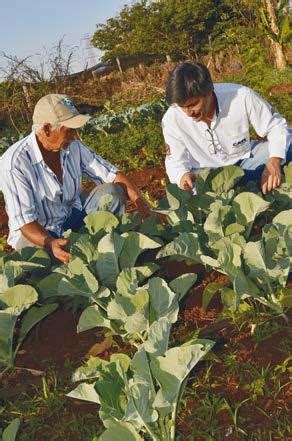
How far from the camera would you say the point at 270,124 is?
329cm

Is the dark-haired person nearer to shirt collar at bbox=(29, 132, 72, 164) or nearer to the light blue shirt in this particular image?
the light blue shirt

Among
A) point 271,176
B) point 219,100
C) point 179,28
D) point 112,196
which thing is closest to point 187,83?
point 219,100

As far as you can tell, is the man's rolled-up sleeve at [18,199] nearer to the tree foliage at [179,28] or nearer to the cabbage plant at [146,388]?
the cabbage plant at [146,388]

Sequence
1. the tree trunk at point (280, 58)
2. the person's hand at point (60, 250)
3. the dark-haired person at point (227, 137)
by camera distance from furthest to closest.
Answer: the tree trunk at point (280, 58), the dark-haired person at point (227, 137), the person's hand at point (60, 250)

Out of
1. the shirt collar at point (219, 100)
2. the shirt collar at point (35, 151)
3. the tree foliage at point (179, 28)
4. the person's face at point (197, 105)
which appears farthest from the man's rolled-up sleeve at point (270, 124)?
the tree foliage at point (179, 28)

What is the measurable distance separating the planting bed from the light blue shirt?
2.10 ft

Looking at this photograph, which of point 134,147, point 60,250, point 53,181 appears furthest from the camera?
point 134,147

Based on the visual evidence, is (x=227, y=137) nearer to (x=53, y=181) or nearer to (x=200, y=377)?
(x=53, y=181)

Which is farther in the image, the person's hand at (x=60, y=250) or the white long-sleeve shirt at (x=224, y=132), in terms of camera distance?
the white long-sleeve shirt at (x=224, y=132)

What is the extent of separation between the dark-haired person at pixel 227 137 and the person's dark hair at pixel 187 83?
10cm

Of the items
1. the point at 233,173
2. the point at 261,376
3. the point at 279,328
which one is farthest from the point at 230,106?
the point at 261,376

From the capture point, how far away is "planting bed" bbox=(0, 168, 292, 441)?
5.87 feet

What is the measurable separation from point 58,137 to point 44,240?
0.54m

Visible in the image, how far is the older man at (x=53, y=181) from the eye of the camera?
291 centimetres
